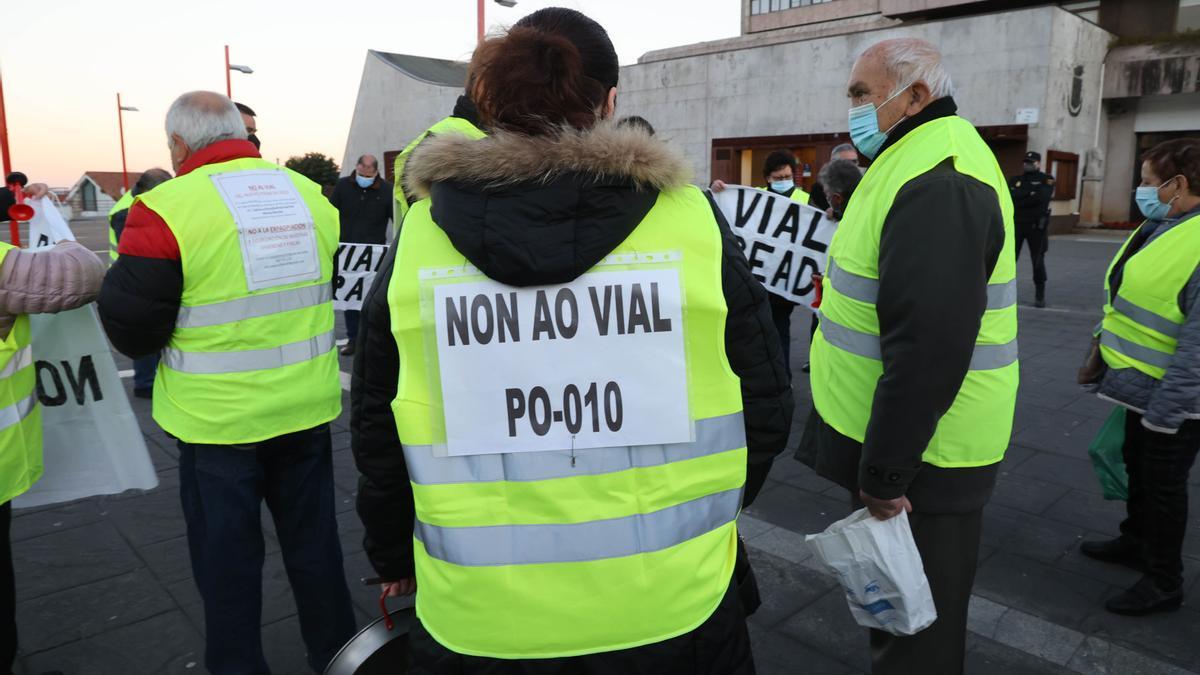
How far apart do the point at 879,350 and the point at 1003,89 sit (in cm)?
2166

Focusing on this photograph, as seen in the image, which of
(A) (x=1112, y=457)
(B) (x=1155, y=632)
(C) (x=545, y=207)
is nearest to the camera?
(C) (x=545, y=207)

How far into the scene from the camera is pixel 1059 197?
21.2m

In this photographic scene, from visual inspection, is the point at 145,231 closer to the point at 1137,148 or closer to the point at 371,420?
the point at 371,420

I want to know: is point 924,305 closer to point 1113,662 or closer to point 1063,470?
point 1113,662

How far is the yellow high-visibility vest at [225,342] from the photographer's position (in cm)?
237

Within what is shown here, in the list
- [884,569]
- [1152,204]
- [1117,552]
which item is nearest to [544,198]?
[884,569]

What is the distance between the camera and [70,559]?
369 cm

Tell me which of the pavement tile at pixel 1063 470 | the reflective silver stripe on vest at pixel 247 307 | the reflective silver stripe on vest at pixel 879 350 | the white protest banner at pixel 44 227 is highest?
the white protest banner at pixel 44 227

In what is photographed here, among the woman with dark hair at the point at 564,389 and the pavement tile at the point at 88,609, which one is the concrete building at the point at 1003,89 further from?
the woman with dark hair at the point at 564,389

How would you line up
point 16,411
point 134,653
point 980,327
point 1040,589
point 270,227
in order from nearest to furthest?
point 980,327 < point 16,411 < point 270,227 < point 134,653 < point 1040,589

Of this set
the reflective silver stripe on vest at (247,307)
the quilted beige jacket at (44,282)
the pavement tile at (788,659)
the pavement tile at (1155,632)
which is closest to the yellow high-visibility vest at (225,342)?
the reflective silver stripe on vest at (247,307)

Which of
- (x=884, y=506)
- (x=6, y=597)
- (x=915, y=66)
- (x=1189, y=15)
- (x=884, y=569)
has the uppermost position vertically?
(x=1189, y=15)

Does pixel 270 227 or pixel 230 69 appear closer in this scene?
pixel 270 227

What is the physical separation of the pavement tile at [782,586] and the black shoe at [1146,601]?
108cm
